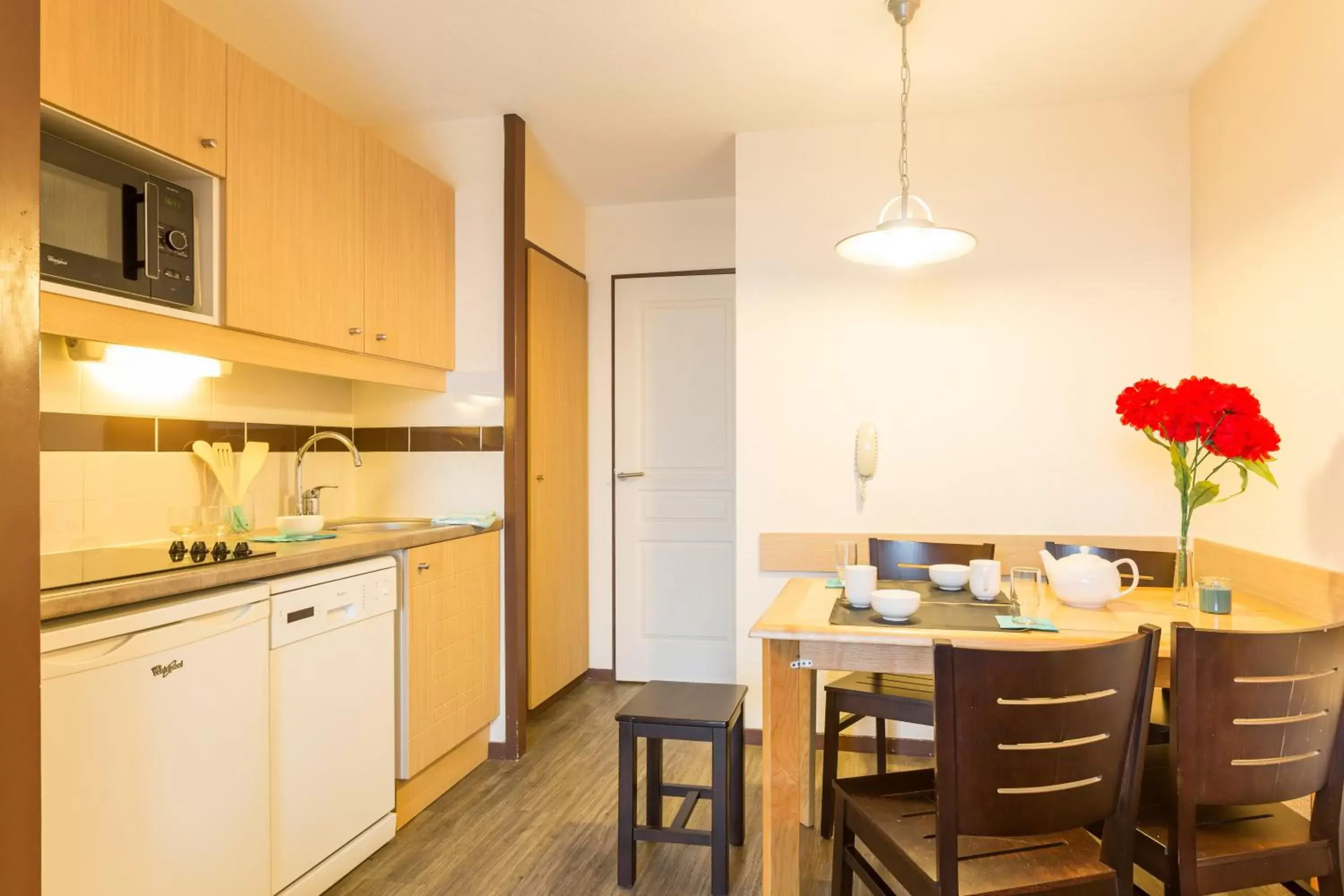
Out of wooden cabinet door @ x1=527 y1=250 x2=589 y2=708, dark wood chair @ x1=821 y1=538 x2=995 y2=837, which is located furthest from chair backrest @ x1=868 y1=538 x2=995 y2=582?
wooden cabinet door @ x1=527 y1=250 x2=589 y2=708

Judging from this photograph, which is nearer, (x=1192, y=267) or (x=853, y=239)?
(x=853, y=239)

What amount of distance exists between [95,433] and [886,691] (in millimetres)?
2385

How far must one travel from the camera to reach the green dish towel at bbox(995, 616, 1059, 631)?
185 cm

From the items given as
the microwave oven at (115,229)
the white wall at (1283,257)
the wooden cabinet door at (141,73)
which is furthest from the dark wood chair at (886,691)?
the wooden cabinet door at (141,73)

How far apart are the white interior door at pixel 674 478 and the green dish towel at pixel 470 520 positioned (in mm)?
1213

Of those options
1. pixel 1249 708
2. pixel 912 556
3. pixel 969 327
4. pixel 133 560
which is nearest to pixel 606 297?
pixel 969 327

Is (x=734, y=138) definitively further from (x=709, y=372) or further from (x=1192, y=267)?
(x=1192, y=267)

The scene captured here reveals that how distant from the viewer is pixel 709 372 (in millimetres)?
4207

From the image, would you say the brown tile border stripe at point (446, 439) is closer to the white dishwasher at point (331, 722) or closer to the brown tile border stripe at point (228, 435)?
the brown tile border stripe at point (228, 435)

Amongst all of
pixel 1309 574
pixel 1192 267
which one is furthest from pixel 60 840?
pixel 1192 267

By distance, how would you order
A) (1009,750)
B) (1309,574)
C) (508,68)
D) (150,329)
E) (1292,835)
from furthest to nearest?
(508,68) → (1309,574) → (150,329) → (1292,835) → (1009,750)

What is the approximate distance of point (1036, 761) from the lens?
4.43ft

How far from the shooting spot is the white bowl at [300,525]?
254 cm

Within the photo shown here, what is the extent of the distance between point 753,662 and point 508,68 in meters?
2.51
